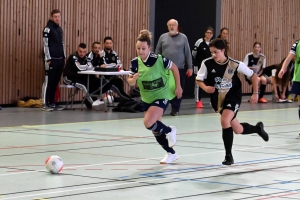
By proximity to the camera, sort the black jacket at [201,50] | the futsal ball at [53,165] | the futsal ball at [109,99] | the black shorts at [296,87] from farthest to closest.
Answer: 1. the black jacket at [201,50]
2. the futsal ball at [109,99]
3. the black shorts at [296,87]
4. the futsal ball at [53,165]

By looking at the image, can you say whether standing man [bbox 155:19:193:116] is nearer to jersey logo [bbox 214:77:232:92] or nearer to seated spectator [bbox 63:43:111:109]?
seated spectator [bbox 63:43:111:109]

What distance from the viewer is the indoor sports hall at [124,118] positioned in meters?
6.62

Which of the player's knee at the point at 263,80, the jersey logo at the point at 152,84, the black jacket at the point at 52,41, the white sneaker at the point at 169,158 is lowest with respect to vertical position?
the white sneaker at the point at 169,158

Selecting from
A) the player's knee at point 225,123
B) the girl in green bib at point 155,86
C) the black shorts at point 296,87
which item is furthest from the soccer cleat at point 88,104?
the player's knee at point 225,123

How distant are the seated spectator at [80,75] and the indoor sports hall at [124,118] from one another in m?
0.05

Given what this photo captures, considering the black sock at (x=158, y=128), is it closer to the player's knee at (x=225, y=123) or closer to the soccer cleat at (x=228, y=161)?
the player's knee at (x=225, y=123)

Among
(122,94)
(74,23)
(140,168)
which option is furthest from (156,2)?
(140,168)

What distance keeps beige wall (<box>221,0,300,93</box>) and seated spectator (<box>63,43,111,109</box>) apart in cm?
719

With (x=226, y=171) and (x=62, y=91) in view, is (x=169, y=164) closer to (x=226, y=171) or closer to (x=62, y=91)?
(x=226, y=171)

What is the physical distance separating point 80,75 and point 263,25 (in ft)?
32.8

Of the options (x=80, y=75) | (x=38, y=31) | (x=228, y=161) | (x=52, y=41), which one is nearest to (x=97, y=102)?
(x=80, y=75)

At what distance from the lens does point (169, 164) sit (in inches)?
316

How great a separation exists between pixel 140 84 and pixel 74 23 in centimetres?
940

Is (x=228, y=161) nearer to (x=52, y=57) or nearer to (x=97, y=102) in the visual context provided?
(x=52, y=57)
